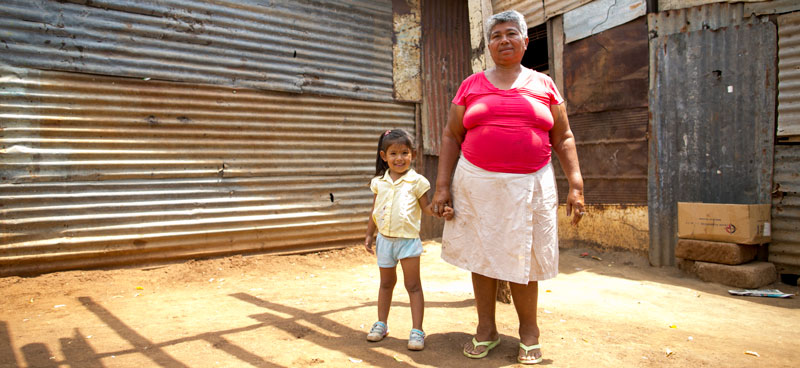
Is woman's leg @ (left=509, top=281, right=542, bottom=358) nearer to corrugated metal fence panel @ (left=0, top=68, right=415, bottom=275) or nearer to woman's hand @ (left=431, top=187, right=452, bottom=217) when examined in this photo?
woman's hand @ (left=431, top=187, right=452, bottom=217)

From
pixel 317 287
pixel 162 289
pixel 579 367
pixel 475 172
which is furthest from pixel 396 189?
pixel 162 289

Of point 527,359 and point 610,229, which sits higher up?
point 610,229

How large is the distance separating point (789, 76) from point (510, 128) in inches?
144

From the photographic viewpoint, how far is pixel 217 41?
5.39m

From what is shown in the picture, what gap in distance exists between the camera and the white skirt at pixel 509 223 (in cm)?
248

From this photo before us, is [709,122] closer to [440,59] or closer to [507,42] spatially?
[507,42]

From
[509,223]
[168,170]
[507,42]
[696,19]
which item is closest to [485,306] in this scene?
[509,223]

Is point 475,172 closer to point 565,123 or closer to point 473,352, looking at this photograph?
point 565,123

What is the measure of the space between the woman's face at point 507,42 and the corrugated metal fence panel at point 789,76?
11.3ft

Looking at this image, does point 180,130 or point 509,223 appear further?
point 180,130

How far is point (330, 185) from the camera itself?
20.7 ft

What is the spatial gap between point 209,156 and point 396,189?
316 centimetres

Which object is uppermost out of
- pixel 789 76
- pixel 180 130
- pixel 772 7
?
pixel 772 7

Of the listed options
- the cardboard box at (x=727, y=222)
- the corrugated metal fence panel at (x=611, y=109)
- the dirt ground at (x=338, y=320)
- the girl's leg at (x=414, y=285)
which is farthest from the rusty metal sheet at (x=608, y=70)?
the girl's leg at (x=414, y=285)
